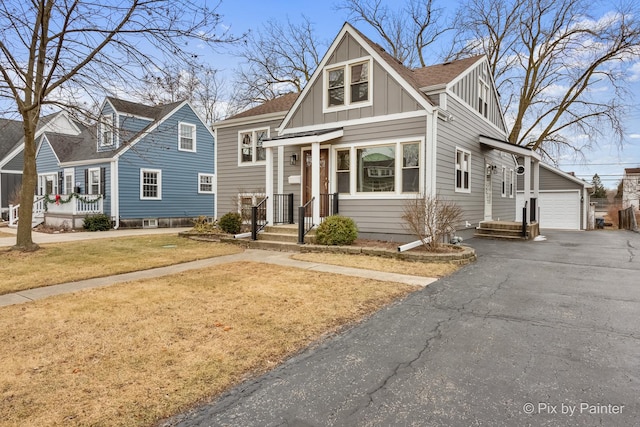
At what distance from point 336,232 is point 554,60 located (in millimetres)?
20742

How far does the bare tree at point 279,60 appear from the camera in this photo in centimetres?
2472

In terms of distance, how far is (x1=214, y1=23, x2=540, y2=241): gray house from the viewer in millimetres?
10398

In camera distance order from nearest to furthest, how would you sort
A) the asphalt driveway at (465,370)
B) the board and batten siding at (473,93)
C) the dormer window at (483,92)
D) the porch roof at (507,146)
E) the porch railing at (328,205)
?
1. the asphalt driveway at (465,370)
2. the porch railing at (328,205)
3. the board and batten siding at (473,93)
4. the porch roof at (507,146)
5. the dormer window at (483,92)

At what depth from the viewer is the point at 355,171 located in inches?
443

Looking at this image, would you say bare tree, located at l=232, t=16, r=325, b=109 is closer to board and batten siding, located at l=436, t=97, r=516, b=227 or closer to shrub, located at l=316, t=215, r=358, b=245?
board and batten siding, located at l=436, t=97, r=516, b=227

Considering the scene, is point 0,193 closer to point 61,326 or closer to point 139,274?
point 139,274

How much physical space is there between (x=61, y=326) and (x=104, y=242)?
29.0 ft

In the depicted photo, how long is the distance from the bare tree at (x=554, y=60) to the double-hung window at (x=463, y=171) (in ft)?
44.8

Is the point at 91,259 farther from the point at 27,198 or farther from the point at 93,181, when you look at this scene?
the point at 93,181

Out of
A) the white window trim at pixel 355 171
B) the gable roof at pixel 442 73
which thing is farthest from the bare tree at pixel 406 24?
the white window trim at pixel 355 171

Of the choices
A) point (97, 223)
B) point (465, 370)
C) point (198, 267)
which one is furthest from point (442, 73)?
point (97, 223)

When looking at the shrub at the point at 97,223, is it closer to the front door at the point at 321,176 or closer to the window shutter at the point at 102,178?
the window shutter at the point at 102,178

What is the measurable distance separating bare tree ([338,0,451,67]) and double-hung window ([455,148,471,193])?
15.9m

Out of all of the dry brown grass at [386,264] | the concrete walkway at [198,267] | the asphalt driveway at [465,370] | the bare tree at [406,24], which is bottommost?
the asphalt driveway at [465,370]
